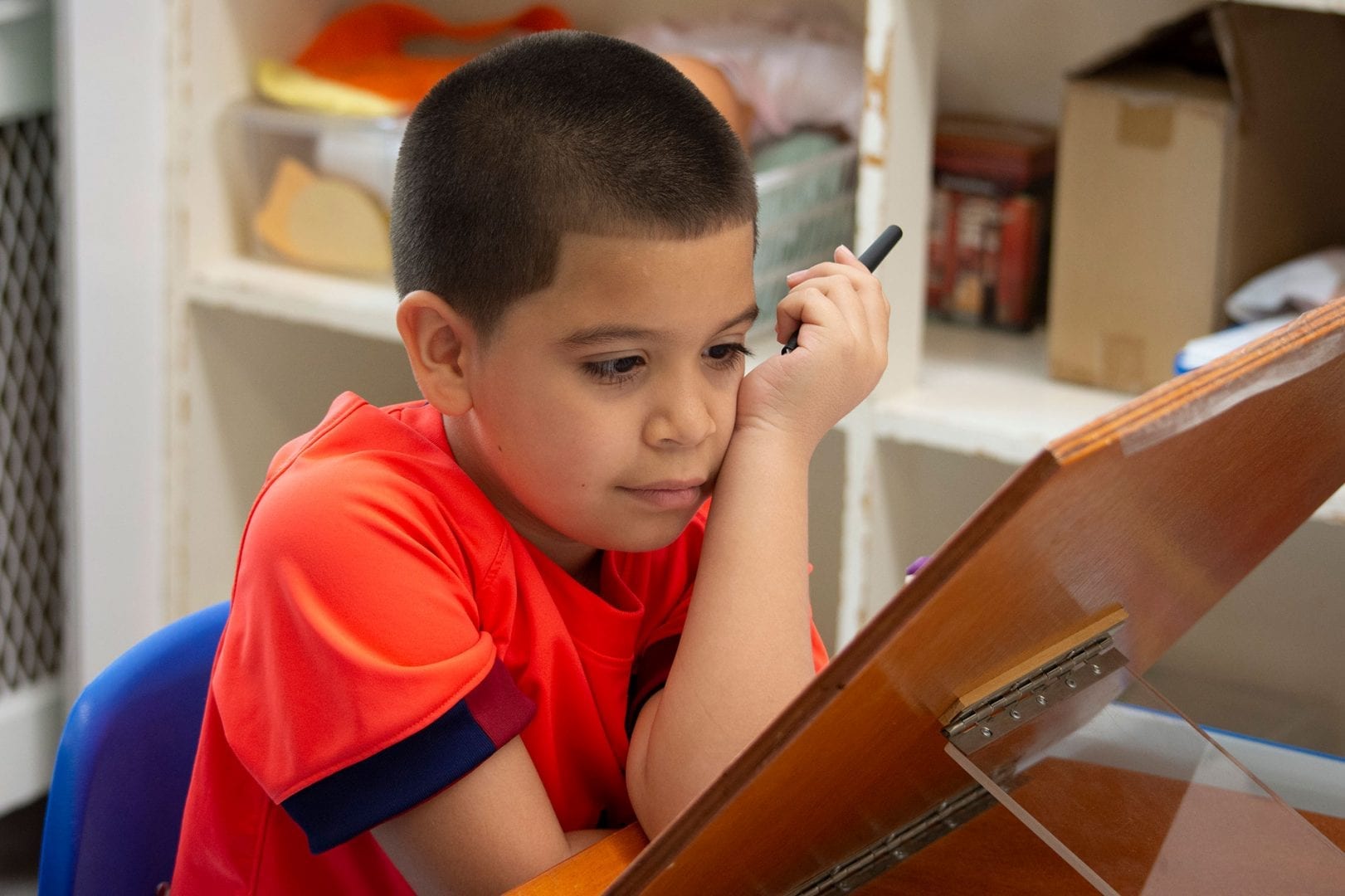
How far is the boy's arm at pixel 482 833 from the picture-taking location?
2.31 feet

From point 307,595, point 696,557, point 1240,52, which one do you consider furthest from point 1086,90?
point 307,595

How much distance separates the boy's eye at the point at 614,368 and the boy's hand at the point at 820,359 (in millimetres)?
106

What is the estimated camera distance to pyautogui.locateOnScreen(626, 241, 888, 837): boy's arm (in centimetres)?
76

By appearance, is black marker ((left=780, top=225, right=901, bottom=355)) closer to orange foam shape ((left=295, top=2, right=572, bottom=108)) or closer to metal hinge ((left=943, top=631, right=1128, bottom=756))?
metal hinge ((left=943, top=631, right=1128, bottom=756))

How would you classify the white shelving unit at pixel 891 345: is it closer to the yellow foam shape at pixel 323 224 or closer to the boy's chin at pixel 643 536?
the yellow foam shape at pixel 323 224

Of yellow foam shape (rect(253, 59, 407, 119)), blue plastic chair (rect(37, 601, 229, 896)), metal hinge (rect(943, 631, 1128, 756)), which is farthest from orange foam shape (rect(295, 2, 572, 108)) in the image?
metal hinge (rect(943, 631, 1128, 756))

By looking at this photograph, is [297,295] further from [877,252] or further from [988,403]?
[877,252]

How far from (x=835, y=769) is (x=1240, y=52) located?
1.07 m

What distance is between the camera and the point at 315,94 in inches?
68.1

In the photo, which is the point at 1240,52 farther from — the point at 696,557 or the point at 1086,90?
the point at 696,557

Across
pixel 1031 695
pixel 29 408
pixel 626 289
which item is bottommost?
pixel 29 408

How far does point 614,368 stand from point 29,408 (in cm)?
126

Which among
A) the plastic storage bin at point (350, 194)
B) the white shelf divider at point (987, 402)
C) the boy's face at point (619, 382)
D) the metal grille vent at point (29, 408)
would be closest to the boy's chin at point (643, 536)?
the boy's face at point (619, 382)

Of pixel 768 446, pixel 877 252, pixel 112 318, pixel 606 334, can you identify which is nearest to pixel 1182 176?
pixel 877 252
